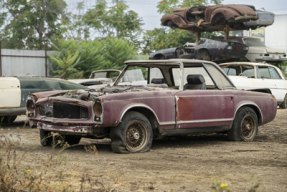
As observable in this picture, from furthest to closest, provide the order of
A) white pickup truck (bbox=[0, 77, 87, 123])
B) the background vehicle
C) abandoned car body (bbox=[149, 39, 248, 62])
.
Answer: the background vehicle
abandoned car body (bbox=[149, 39, 248, 62])
white pickup truck (bbox=[0, 77, 87, 123])

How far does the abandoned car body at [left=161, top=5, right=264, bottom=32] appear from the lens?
19.8 metres

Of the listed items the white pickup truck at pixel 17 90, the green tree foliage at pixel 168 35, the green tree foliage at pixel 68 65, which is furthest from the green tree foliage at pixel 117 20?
the white pickup truck at pixel 17 90

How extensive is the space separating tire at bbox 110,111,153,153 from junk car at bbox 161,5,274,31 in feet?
45.0

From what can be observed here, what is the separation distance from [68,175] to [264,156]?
9.88 feet

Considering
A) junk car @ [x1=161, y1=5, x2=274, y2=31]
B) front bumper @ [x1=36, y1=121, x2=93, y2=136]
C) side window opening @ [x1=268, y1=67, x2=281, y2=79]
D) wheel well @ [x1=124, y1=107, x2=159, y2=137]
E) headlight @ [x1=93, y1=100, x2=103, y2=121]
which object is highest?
junk car @ [x1=161, y1=5, x2=274, y2=31]

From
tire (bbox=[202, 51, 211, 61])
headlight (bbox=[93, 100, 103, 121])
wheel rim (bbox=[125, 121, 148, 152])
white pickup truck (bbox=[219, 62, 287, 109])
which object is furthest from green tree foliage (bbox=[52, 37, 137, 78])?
headlight (bbox=[93, 100, 103, 121])

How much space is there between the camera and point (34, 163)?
228 inches

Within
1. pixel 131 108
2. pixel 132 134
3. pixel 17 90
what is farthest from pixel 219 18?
pixel 132 134

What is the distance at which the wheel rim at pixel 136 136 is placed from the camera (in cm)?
681

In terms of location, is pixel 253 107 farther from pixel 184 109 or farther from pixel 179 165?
pixel 179 165

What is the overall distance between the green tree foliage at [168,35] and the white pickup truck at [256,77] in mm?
17593

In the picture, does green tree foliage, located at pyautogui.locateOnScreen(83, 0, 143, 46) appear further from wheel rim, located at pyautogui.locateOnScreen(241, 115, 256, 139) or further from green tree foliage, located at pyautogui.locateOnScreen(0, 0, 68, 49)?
wheel rim, located at pyautogui.locateOnScreen(241, 115, 256, 139)

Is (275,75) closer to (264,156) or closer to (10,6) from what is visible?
(264,156)

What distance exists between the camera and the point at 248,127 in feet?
28.2
